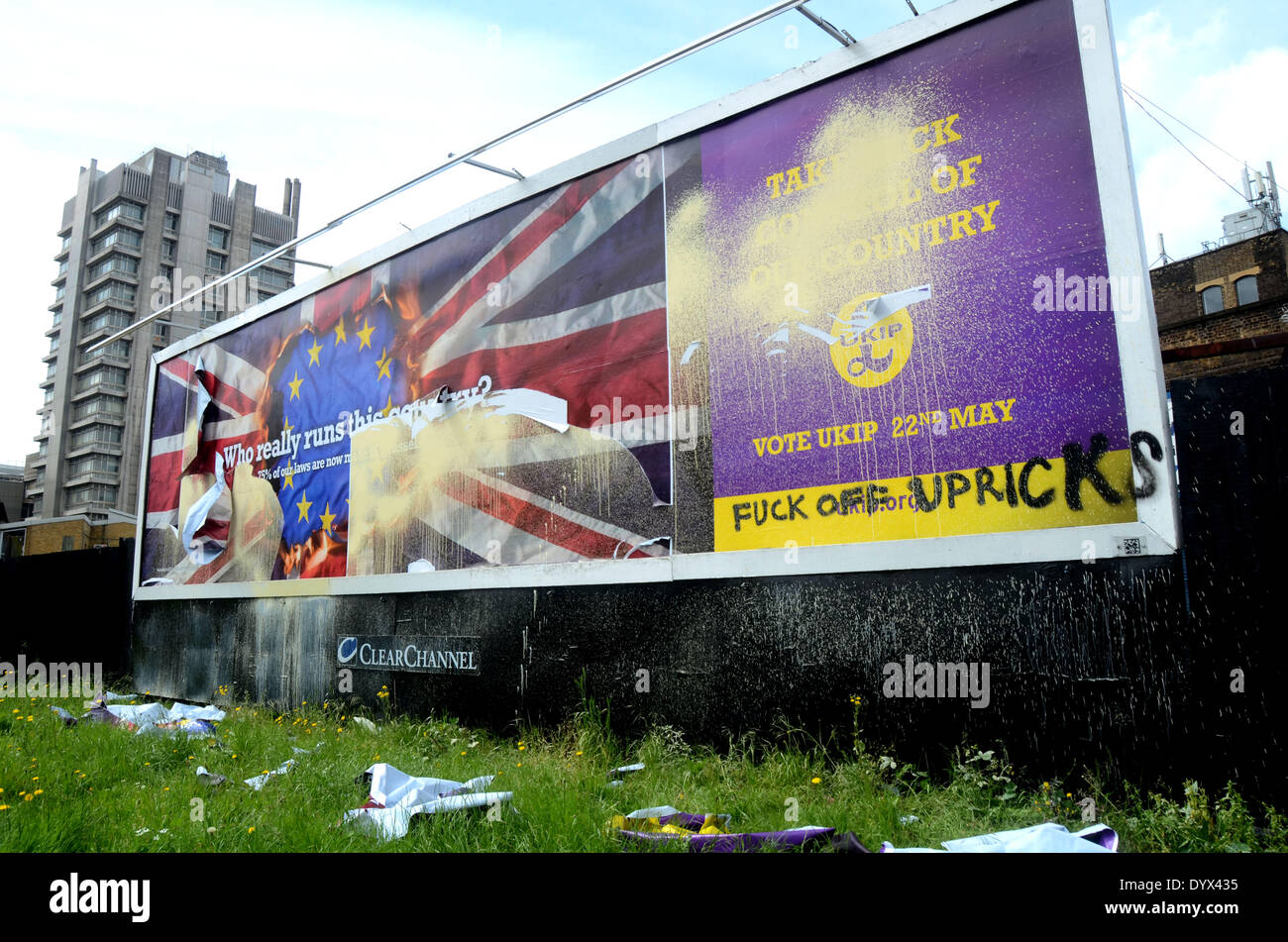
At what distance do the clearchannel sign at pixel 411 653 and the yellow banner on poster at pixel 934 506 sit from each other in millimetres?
2616

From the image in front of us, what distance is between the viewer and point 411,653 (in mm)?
7141

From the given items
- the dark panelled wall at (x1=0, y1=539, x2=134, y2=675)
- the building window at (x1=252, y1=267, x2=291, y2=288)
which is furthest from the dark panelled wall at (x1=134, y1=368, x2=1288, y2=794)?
the building window at (x1=252, y1=267, x2=291, y2=288)

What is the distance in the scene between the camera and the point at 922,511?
4.47 metres

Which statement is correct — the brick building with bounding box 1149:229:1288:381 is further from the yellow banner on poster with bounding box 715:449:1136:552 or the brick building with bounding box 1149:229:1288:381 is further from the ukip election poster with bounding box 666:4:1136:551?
the yellow banner on poster with bounding box 715:449:1136:552

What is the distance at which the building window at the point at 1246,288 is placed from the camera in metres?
26.5

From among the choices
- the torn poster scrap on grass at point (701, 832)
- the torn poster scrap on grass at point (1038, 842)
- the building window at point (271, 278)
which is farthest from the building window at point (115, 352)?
the torn poster scrap on grass at point (1038, 842)

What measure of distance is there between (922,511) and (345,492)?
5886 mm

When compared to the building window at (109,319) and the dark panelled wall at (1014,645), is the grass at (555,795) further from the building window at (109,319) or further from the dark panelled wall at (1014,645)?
the building window at (109,319)

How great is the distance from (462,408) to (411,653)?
2.18 m

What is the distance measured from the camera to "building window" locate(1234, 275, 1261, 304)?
26500mm

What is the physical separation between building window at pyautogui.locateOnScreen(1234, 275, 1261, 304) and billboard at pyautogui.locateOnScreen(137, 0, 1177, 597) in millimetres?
28309

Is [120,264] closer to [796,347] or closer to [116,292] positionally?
[116,292]

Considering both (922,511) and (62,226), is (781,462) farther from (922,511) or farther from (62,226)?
(62,226)

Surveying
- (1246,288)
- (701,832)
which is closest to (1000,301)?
(701,832)
